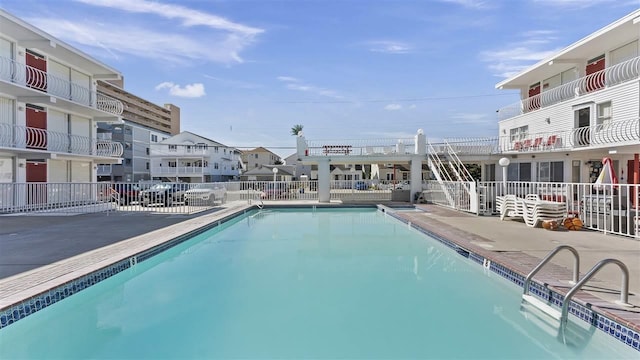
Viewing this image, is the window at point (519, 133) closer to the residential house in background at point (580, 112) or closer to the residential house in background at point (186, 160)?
the residential house in background at point (580, 112)

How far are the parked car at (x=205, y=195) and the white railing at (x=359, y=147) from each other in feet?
17.1

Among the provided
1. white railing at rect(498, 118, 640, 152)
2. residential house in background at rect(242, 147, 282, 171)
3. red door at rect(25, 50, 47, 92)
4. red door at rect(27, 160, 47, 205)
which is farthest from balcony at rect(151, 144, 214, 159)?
white railing at rect(498, 118, 640, 152)

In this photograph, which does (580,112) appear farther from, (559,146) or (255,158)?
(255,158)

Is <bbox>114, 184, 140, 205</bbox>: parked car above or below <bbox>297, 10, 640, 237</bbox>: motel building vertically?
below

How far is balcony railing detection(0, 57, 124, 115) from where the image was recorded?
14.2 metres

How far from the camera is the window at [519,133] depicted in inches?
792

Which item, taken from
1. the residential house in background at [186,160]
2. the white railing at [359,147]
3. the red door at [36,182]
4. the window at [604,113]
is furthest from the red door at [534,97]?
the residential house in background at [186,160]

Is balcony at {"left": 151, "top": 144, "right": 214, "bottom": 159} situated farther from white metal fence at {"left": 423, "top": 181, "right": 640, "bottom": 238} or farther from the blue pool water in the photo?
the blue pool water

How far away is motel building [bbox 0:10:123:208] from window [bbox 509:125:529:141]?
2132 centimetres

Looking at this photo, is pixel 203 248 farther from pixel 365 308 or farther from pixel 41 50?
pixel 41 50

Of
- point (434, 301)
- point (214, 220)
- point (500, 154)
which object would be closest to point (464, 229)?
point (434, 301)

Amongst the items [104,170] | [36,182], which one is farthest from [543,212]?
[104,170]

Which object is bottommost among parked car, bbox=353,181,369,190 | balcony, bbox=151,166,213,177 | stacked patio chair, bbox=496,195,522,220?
stacked patio chair, bbox=496,195,522,220

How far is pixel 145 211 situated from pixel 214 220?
4.99 metres
